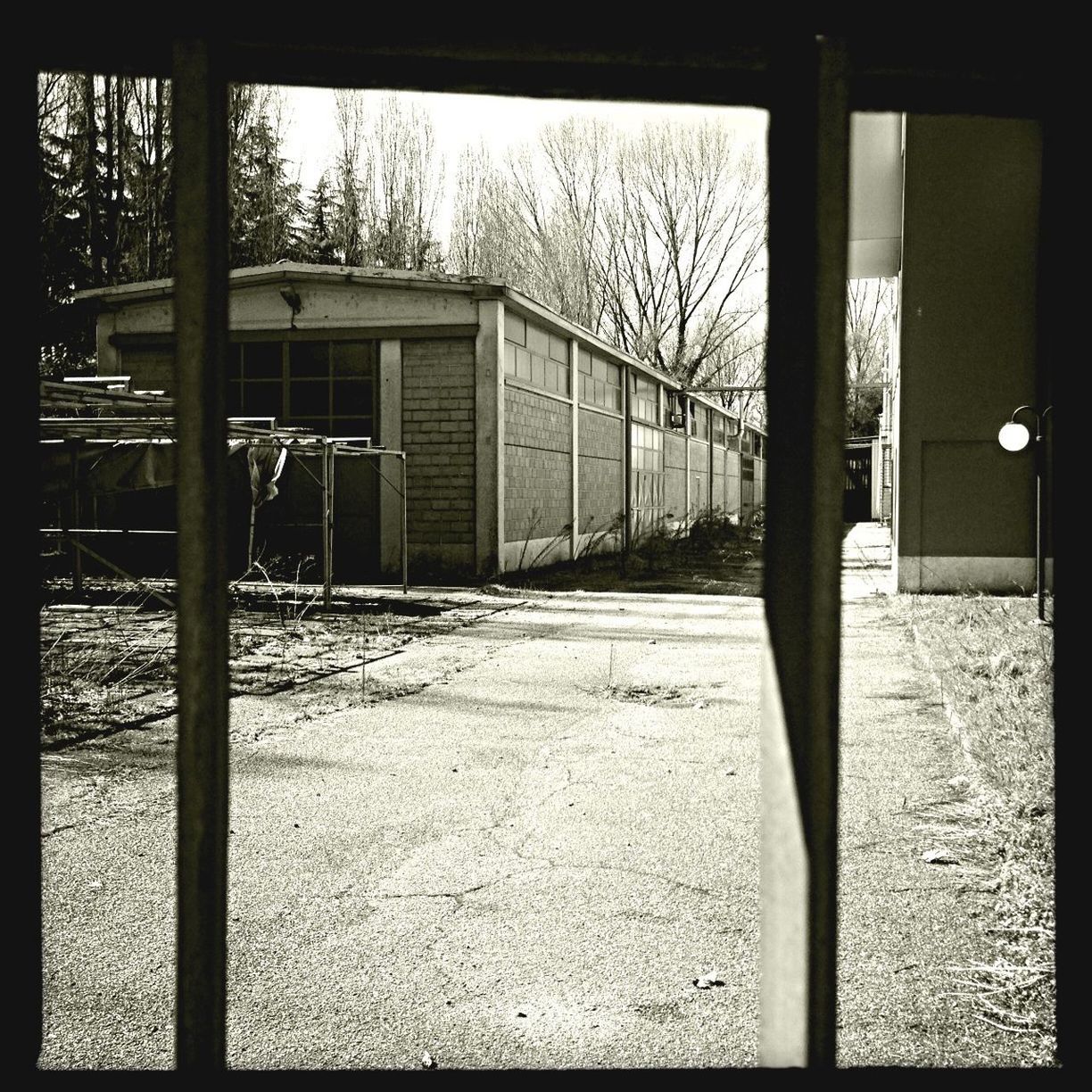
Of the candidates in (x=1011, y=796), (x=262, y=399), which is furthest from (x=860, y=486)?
(x=1011, y=796)

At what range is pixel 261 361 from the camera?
16828 mm

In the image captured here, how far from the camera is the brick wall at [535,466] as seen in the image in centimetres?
1691

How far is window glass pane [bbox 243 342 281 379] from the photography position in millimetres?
16781

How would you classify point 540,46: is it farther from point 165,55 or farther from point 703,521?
point 703,521

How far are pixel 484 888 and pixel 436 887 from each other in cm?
18

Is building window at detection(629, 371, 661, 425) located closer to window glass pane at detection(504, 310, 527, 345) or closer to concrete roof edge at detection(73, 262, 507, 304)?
window glass pane at detection(504, 310, 527, 345)

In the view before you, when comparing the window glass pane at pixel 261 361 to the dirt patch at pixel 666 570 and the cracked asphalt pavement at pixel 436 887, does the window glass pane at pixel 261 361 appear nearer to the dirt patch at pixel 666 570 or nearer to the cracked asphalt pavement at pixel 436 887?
the dirt patch at pixel 666 570

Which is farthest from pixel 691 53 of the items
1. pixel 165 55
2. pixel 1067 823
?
pixel 1067 823

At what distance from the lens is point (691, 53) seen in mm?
1248

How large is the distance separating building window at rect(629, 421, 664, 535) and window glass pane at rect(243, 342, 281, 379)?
1017 cm

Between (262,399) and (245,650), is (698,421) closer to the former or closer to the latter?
(262,399)

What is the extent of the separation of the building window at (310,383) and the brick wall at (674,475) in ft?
46.5

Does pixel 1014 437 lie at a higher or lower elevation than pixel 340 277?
lower

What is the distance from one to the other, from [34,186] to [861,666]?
335 inches
